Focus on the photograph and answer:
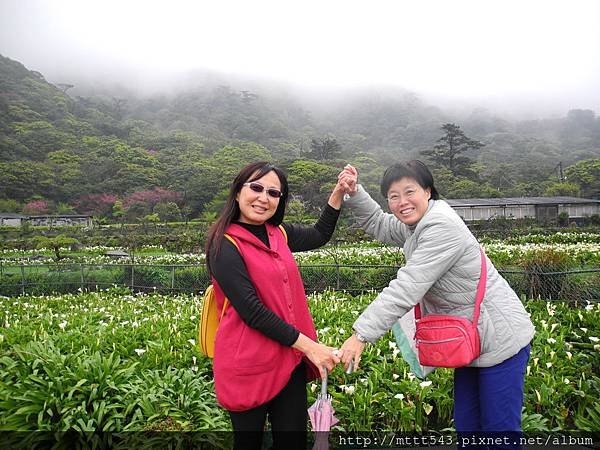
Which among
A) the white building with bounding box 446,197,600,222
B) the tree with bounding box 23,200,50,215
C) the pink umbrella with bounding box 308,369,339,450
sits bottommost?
the white building with bounding box 446,197,600,222

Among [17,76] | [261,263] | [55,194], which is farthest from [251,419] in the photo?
[17,76]

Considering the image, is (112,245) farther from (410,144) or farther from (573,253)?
(410,144)

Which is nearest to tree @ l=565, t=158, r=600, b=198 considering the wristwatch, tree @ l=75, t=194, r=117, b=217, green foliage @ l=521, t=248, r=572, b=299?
green foliage @ l=521, t=248, r=572, b=299

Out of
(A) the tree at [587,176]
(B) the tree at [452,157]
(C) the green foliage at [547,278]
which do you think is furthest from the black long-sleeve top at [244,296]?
(A) the tree at [587,176]

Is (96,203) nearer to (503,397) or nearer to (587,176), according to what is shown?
(503,397)

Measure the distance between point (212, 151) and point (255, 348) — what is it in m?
58.7

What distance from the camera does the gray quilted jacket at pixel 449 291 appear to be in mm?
1619

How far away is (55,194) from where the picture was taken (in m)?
38.8

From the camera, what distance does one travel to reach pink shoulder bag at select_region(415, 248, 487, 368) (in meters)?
1.67

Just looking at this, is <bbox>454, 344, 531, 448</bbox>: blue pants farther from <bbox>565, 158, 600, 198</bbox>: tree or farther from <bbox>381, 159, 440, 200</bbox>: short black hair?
<bbox>565, 158, 600, 198</bbox>: tree

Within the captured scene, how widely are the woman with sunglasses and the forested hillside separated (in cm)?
3080

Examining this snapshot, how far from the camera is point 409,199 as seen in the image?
1.78 m

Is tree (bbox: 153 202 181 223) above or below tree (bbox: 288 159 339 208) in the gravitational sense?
below

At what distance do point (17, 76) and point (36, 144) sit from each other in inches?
1043
